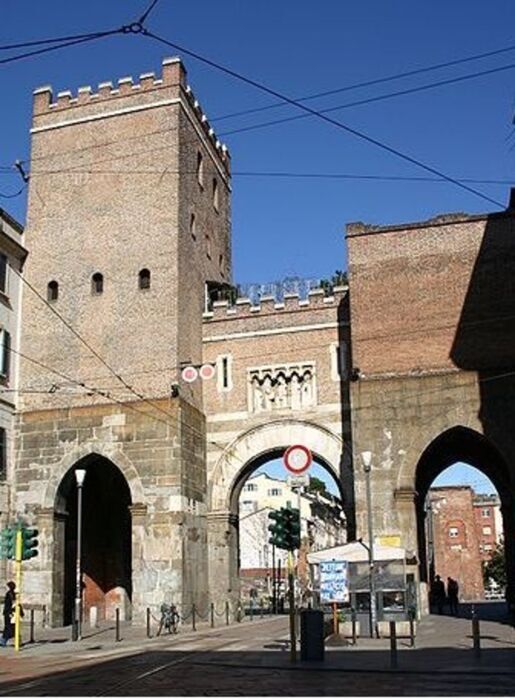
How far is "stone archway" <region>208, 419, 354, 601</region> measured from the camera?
110ft

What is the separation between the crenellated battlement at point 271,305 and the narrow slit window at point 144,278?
3.60m

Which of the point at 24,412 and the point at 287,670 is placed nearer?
the point at 287,670

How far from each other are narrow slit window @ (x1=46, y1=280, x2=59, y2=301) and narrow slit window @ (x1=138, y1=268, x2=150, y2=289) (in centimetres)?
339

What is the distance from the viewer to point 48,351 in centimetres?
3344

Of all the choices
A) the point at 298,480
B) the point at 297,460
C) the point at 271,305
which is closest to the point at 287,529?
the point at 298,480

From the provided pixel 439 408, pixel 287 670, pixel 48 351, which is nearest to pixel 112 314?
pixel 48 351

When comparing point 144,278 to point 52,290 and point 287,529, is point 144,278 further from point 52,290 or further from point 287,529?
point 287,529

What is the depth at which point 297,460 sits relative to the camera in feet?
51.2

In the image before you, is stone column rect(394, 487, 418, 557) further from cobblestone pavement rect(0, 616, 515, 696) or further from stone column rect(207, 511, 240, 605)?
stone column rect(207, 511, 240, 605)

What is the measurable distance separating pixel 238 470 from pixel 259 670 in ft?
63.4

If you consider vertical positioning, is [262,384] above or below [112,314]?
below

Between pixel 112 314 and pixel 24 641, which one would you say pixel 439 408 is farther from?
pixel 24 641

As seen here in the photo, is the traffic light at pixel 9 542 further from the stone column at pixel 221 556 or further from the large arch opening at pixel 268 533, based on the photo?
the large arch opening at pixel 268 533

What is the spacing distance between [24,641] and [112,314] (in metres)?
12.7
